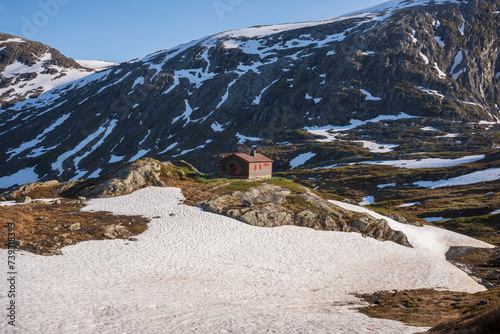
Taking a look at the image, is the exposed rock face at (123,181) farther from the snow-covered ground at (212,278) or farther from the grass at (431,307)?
the grass at (431,307)

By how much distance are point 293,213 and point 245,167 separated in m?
21.7

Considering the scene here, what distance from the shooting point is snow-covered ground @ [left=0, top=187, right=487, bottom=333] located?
15930mm

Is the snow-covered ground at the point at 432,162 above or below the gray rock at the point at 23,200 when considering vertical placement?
below

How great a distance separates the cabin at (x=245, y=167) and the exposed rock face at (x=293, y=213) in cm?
1410

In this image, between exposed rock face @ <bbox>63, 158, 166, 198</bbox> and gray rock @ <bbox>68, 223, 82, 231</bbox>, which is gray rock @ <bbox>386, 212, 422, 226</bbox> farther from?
gray rock @ <bbox>68, 223, 82, 231</bbox>

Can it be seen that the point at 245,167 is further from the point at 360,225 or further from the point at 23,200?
the point at 23,200

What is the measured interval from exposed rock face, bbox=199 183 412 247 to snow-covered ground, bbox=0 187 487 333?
1791 mm

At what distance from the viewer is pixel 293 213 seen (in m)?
41.2

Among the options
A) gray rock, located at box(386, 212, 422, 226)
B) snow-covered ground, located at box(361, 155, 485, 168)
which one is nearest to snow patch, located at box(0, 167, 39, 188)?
snow-covered ground, located at box(361, 155, 485, 168)

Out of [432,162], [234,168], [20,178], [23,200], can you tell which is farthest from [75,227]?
[20,178]

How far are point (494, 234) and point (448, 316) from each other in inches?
1719

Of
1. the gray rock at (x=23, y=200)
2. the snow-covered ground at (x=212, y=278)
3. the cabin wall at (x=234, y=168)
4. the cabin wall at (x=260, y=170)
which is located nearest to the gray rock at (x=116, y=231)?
the snow-covered ground at (x=212, y=278)

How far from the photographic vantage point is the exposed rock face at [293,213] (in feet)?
127

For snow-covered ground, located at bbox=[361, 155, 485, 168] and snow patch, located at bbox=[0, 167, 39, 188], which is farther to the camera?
snow patch, located at bbox=[0, 167, 39, 188]
